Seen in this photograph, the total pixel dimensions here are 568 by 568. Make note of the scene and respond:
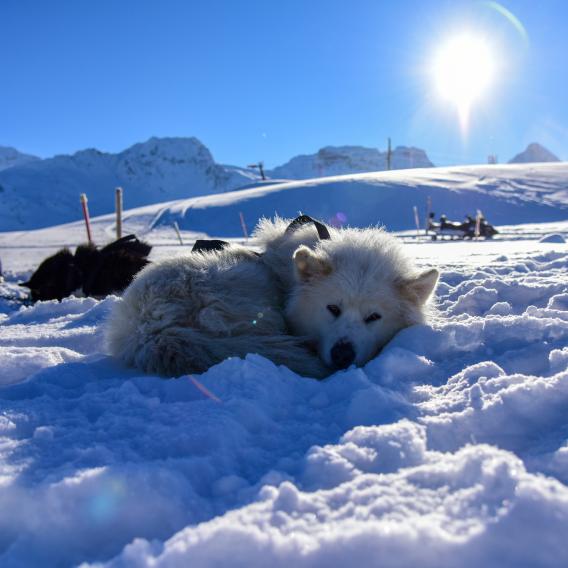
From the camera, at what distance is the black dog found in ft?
23.9

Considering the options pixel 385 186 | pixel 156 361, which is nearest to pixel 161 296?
pixel 156 361

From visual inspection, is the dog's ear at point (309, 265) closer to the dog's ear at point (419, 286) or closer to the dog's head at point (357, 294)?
the dog's head at point (357, 294)

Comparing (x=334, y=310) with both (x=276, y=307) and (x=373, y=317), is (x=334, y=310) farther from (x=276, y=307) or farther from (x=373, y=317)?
(x=276, y=307)

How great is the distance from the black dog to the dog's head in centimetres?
446

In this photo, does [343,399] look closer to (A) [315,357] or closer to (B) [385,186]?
(A) [315,357]

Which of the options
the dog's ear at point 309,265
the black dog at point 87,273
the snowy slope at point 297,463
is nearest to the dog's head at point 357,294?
the dog's ear at point 309,265

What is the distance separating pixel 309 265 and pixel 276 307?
0.39 meters

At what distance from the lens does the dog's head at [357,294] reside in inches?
132

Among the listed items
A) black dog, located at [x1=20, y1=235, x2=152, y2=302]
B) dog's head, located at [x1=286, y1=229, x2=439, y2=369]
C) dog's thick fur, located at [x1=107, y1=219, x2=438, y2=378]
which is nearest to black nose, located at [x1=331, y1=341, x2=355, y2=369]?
dog's thick fur, located at [x1=107, y1=219, x2=438, y2=378]

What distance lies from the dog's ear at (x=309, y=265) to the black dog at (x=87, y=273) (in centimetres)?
439

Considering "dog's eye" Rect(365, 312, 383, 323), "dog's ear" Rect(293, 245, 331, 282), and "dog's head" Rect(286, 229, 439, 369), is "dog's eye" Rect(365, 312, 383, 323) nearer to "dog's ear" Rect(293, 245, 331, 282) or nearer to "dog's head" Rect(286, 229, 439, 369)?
"dog's head" Rect(286, 229, 439, 369)

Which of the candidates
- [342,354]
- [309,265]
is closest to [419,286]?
[309,265]

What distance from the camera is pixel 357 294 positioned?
334 centimetres

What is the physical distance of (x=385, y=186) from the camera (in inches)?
1527
